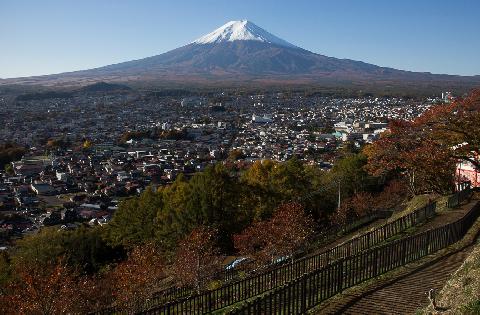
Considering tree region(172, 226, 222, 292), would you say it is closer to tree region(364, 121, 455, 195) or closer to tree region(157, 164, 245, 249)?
tree region(157, 164, 245, 249)

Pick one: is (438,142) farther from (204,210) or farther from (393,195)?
(393,195)

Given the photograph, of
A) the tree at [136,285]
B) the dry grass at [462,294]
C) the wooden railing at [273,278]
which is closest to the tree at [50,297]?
the tree at [136,285]

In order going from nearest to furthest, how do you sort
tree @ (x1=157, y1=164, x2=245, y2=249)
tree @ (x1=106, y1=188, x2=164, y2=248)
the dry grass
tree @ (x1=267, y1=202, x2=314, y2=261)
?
the dry grass → tree @ (x1=267, y1=202, x2=314, y2=261) → tree @ (x1=157, y1=164, x2=245, y2=249) → tree @ (x1=106, y1=188, x2=164, y2=248)

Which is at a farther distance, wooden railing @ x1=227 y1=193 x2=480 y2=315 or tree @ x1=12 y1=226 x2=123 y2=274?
tree @ x1=12 y1=226 x2=123 y2=274

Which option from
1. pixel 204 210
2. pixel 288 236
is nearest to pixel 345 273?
pixel 288 236

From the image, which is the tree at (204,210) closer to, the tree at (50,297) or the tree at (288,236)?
the tree at (288,236)

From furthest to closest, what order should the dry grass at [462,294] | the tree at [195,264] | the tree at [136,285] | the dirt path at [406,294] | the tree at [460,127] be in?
1. the tree at [460,127]
2. the tree at [195,264]
3. the tree at [136,285]
4. the dirt path at [406,294]
5. the dry grass at [462,294]

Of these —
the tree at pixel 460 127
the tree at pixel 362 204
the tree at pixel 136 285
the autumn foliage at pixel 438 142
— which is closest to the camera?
the tree at pixel 136 285

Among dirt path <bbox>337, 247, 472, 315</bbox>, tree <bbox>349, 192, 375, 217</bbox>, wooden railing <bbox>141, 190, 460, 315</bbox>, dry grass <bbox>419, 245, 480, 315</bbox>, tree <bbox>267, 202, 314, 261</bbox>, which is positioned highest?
dry grass <bbox>419, 245, 480, 315</bbox>

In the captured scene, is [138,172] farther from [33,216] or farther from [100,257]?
[100,257]

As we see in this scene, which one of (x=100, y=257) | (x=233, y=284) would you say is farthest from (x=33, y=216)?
(x=233, y=284)

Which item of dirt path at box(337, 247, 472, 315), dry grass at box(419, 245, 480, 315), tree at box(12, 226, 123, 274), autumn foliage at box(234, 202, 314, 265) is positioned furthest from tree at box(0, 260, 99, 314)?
dry grass at box(419, 245, 480, 315)
